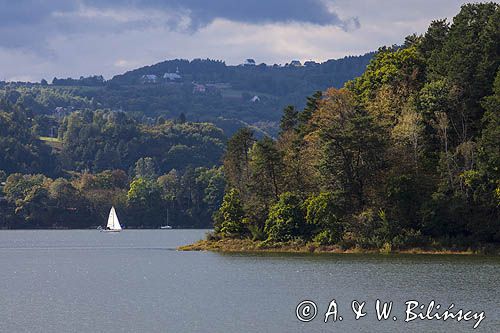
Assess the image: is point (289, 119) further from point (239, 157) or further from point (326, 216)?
point (326, 216)

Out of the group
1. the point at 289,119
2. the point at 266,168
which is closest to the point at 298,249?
the point at 266,168

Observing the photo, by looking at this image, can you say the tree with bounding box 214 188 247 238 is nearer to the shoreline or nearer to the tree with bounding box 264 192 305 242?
the shoreline

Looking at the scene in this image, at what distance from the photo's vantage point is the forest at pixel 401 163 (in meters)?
109

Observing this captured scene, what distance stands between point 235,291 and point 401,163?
46857 mm

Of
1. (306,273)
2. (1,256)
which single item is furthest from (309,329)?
(1,256)

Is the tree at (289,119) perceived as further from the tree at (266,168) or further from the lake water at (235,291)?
the lake water at (235,291)

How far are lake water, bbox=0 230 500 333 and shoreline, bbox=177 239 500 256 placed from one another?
4.87 m

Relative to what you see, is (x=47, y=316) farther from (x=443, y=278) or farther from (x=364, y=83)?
(x=364, y=83)

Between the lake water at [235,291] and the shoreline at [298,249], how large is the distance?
4875 mm

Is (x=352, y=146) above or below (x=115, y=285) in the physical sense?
above

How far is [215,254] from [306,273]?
34.0 m

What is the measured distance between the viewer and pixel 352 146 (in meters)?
115

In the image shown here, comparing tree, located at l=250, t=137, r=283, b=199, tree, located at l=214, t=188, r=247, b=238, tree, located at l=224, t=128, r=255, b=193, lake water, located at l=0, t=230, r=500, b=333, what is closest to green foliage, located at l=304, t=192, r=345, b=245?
lake water, located at l=0, t=230, r=500, b=333

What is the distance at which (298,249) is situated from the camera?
11762 cm
